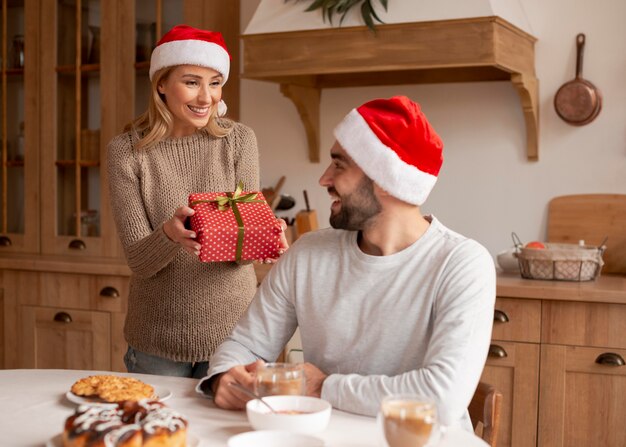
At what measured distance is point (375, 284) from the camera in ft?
5.63

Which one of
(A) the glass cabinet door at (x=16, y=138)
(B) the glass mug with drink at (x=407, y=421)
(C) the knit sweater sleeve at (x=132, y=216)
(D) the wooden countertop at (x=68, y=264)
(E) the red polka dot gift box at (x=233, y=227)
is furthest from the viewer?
(A) the glass cabinet door at (x=16, y=138)

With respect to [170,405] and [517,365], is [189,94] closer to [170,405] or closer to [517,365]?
[170,405]

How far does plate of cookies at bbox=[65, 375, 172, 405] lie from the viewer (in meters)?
1.49

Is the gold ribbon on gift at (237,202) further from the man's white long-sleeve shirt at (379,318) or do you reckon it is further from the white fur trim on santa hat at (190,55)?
the white fur trim on santa hat at (190,55)

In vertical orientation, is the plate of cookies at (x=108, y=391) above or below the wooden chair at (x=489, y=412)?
above

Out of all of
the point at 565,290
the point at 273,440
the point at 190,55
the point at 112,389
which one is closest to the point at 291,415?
the point at 273,440

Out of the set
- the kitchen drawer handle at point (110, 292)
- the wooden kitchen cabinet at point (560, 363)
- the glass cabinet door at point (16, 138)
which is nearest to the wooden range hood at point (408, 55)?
the wooden kitchen cabinet at point (560, 363)

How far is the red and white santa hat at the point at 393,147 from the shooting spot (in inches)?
67.7

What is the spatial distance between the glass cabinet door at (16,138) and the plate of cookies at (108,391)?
8.20 feet

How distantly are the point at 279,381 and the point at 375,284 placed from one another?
13.8 inches

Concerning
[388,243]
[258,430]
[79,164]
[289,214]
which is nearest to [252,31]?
[289,214]

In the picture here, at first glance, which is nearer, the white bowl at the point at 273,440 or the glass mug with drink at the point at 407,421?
the glass mug with drink at the point at 407,421

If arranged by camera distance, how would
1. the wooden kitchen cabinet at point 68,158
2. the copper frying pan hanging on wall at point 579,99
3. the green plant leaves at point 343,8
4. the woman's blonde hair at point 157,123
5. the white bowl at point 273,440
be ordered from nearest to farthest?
the white bowl at point 273,440 < the woman's blonde hair at point 157,123 < the green plant leaves at point 343,8 < the copper frying pan hanging on wall at point 579,99 < the wooden kitchen cabinet at point 68,158

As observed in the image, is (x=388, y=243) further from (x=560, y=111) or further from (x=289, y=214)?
(x=289, y=214)
